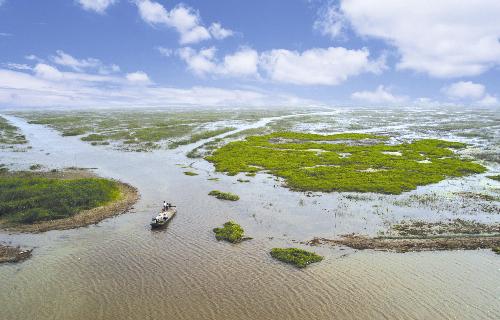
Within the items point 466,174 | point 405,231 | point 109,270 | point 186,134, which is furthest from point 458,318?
point 186,134

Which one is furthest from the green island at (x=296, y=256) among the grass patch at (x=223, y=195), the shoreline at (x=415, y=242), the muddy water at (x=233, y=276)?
the grass patch at (x=223, y=195)

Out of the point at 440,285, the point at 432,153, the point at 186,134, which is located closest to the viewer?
the point at 440,285

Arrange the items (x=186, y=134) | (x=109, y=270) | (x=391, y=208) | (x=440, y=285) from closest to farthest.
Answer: (x=440, y=285) → (x=109, y=270) → (x=391, y=208) → (x=186, y=134)

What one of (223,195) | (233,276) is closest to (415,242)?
(233,276)

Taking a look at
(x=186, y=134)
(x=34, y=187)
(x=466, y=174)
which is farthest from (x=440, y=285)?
(x=186, y=134)

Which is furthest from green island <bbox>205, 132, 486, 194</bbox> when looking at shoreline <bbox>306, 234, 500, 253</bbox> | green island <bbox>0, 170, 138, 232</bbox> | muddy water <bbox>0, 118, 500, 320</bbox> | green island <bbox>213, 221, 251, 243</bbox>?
green island <bbox>0, 170, 138, 232</bbox>

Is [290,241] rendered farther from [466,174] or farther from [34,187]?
[466,174]

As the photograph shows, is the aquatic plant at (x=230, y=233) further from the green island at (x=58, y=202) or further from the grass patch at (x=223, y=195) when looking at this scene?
the green island at (x=58, y=202)

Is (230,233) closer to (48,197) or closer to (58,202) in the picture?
(58,202)

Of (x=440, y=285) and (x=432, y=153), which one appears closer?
(x=440, y=285)
